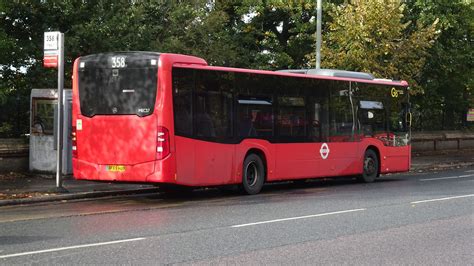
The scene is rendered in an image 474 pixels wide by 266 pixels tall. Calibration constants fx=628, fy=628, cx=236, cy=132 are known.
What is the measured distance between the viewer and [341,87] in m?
18.0

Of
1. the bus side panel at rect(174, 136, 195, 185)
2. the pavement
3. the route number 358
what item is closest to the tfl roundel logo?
the pavement

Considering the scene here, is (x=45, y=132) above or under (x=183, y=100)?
under

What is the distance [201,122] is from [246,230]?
15.6 feet

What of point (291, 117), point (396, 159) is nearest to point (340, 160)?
point (291, 117)

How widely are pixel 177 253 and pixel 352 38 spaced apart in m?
18.1

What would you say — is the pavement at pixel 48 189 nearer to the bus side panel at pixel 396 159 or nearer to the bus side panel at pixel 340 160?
the bus side panel at pixel 340 160

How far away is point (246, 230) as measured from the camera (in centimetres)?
947

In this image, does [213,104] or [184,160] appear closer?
[184,160]

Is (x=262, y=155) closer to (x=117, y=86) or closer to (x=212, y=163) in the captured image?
(x=212, y=163)

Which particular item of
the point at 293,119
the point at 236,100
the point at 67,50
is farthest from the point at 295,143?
the point at 67,50

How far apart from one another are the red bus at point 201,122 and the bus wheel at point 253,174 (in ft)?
0.08

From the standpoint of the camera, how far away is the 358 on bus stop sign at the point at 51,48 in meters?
14.3

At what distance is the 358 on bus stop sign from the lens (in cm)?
1433

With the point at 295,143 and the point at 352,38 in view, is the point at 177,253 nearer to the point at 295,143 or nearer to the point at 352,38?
the point at 295,143
